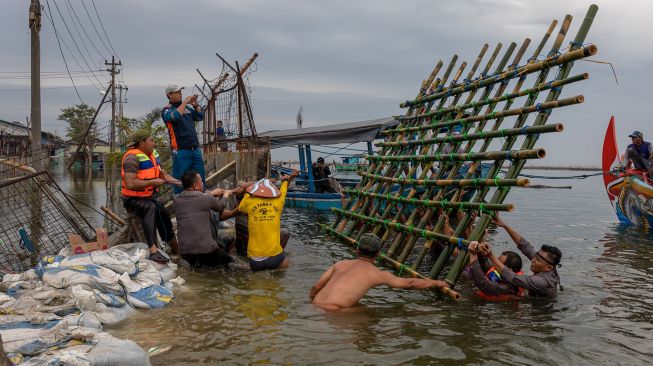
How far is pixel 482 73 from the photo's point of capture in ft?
27.9

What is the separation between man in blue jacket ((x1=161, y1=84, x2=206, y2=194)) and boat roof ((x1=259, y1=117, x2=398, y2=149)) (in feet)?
22.5

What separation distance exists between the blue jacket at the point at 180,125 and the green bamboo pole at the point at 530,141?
17.0 ft

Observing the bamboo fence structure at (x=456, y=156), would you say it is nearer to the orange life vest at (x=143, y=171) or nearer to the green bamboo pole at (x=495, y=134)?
the green bamboo pole at (x=495, y=134)

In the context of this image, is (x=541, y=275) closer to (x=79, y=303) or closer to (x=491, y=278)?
(x=491, y=278)

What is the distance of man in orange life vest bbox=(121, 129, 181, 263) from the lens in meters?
7.39

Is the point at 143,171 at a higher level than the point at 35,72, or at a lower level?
lower

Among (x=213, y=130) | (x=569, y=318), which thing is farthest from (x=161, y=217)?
(x=213, y=130)

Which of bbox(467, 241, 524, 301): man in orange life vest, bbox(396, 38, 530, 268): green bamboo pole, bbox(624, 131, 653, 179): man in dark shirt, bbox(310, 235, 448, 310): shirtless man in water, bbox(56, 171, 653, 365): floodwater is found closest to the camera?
bbox(56, 171, 653, 365): floodwater

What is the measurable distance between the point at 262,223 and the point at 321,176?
43.8 ft

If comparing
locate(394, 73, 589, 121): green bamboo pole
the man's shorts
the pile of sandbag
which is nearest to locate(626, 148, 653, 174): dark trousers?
locate(394, 73, 589, 121): green bamboo pole

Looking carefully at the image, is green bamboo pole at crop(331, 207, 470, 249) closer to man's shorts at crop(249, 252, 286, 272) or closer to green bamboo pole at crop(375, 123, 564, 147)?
green bamboo pole at crop(375, 123, 564, 147)

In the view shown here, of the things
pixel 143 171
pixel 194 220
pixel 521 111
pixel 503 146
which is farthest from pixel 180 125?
pixel 521 111

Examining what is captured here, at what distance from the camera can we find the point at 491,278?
6742mm

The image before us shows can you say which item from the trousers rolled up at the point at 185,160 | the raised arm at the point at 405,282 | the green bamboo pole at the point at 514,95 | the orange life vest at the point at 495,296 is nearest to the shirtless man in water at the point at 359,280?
the raised arm at the point at 405,282
